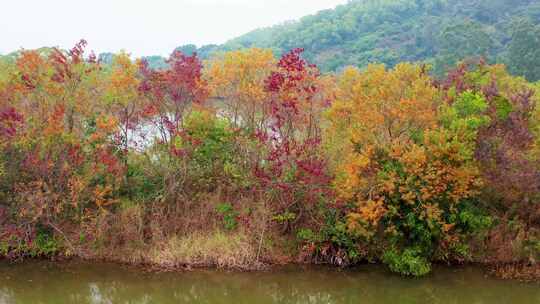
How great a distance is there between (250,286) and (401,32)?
5743 cm

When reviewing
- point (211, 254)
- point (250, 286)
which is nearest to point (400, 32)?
point (211, 254)

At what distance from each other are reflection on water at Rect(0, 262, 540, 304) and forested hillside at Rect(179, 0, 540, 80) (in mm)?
35469

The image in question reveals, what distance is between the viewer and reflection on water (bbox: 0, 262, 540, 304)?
12688mm

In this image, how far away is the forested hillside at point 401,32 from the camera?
4991 cm

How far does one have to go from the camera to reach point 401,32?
215ft

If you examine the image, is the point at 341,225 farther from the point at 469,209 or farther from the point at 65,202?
the point at 65,202

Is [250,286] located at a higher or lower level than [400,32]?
lower

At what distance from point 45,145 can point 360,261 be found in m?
8.84

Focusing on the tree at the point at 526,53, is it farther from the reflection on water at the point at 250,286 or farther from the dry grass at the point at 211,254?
the dry grass at the point at 211,254

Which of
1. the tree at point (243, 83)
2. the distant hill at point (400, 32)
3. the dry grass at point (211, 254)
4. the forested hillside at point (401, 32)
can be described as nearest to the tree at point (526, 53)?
the distant hill at point (400, 32)

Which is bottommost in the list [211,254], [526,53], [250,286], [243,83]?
[250,286]

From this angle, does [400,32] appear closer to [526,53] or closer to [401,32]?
[401,32]

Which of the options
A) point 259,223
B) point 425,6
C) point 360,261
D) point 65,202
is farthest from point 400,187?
point 425,6

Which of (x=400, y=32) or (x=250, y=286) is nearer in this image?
(x=250, y=286)
